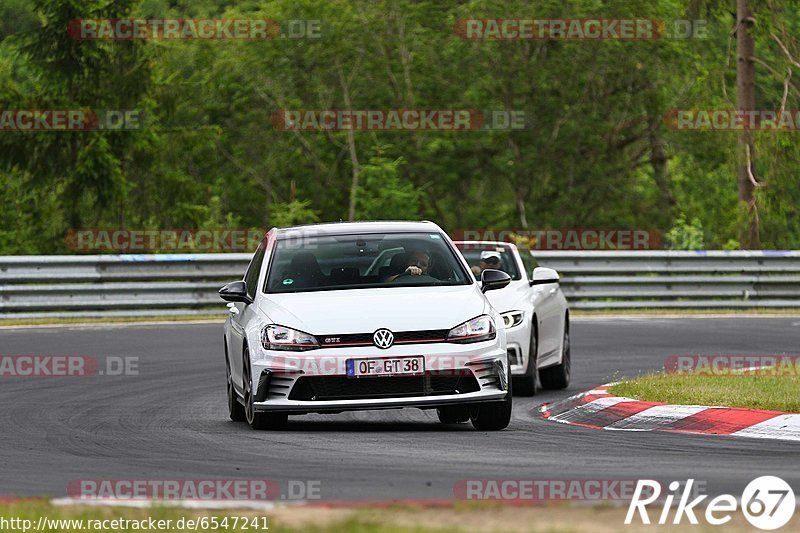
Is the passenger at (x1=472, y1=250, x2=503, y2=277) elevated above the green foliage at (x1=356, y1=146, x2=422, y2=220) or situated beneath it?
elevated above

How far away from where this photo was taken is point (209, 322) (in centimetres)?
2692

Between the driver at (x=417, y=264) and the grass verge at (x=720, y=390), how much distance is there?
2066mm

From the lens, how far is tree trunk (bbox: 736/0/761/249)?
119 feet

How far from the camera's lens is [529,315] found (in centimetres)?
1576

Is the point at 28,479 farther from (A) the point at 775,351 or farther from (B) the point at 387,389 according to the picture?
(A) the point at 775,351

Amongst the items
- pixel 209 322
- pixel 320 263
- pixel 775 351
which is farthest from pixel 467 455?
pixel 209 322

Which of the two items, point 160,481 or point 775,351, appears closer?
point 160,481

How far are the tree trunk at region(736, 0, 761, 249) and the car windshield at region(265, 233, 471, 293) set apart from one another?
24.0 metres

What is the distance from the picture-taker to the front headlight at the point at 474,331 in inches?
472

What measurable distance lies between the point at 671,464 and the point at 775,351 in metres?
11.6
